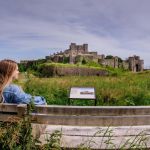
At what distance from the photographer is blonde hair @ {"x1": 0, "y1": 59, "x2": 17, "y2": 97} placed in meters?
5.21

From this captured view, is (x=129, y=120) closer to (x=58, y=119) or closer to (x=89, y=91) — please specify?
(x=58, y=119)

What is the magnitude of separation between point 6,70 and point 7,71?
2 cm

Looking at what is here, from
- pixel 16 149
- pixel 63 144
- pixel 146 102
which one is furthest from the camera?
pixel 146 102

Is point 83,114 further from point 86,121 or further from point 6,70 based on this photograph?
point 6,70

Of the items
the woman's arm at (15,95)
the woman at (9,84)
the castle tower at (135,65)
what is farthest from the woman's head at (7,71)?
the castle tower at (135,65)

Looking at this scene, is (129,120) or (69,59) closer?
(129,120)

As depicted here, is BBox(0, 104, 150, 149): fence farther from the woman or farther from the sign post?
the sign post

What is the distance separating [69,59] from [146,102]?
76.1 m

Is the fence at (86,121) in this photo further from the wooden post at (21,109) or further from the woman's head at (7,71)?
the woman's head at (7,71)

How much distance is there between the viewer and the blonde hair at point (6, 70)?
521 centimetres

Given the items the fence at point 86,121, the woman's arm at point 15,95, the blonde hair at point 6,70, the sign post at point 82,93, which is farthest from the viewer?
the sign post at point 82,93

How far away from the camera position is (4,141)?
4.15 m

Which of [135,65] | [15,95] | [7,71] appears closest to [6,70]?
[7,71]

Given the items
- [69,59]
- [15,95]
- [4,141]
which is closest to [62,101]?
[15,95]
